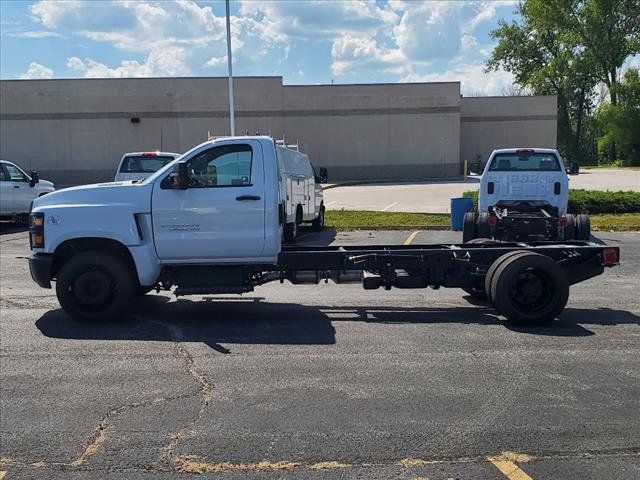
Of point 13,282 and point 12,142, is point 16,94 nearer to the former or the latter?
point 12,142

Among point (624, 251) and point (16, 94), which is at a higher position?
point (16, 94)

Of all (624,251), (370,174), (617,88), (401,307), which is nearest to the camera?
(401,307)

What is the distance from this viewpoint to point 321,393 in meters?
5.37

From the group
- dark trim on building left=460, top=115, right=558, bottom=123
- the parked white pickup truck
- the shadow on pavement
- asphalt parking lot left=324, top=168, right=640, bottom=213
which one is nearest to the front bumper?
the shadow on pavement

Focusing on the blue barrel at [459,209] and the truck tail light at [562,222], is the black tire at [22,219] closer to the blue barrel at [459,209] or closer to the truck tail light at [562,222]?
the blue barrel at [459,209]

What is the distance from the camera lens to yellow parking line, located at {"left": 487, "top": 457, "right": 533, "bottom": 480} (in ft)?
12.9

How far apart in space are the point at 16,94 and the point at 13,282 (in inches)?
1304

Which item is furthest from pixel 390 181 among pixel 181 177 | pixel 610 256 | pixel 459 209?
pixel 181 177

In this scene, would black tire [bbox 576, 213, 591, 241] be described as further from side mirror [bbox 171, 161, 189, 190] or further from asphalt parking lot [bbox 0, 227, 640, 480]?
side mirror [bbox 171, 161, 189, 190]

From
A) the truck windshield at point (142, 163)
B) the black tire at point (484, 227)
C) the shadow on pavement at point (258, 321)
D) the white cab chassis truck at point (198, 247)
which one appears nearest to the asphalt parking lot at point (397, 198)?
the truck windshield at point (142, 163)

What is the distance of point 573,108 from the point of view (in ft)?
251

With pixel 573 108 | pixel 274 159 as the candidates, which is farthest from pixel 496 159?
pixel 573 108

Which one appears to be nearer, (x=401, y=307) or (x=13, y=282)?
(x=401, y=307)

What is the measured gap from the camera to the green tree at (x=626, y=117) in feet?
208
